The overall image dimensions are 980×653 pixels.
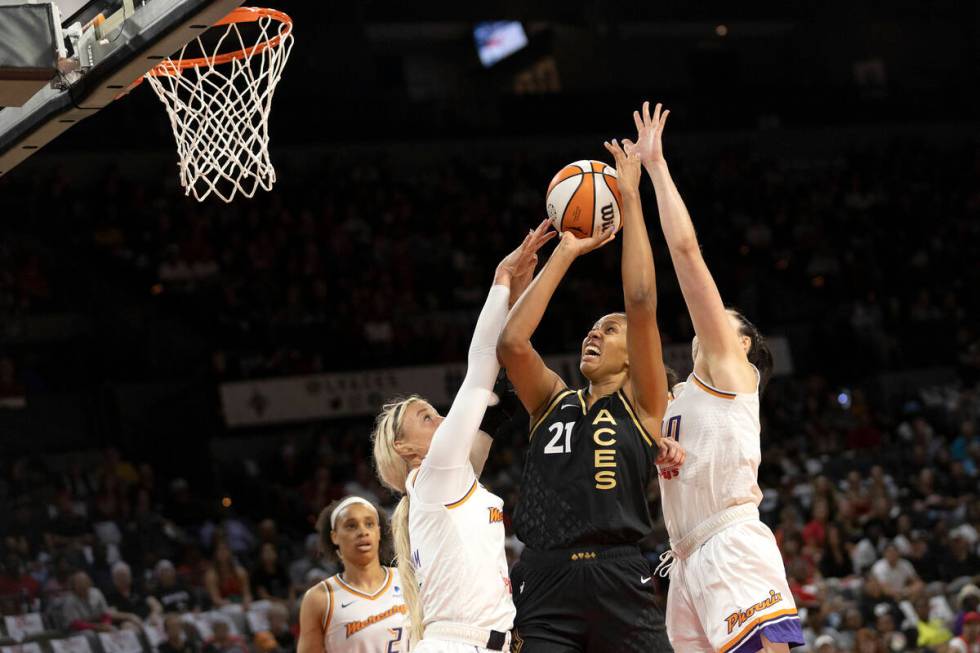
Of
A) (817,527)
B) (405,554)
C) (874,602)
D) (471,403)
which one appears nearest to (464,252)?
(817,527)

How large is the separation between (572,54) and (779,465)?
1109 centimetres

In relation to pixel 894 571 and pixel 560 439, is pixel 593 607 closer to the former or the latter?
pixel 560 439

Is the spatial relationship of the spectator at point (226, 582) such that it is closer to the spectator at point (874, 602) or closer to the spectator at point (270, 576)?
the spectator at point (270, 576)

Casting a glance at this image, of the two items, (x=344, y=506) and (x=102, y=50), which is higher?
(x=102, y=50)

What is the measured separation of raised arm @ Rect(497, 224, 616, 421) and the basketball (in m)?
0.13

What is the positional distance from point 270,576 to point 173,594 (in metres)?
1.16

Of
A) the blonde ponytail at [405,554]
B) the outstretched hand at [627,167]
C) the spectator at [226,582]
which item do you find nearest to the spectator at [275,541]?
the spectator at [226,582]

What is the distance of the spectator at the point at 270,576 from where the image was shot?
1158cm

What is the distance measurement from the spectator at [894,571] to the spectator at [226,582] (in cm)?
581

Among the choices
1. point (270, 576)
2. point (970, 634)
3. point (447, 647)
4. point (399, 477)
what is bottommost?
point (970, 634)

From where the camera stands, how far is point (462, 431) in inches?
165

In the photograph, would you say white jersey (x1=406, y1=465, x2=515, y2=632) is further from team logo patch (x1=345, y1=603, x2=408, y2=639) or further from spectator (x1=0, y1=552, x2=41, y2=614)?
spectator (x1=0, y1=552, x2=41, y2=614)

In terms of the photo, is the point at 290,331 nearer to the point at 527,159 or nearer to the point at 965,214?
the point at 527,159

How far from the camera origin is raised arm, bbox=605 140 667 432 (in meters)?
4.29
